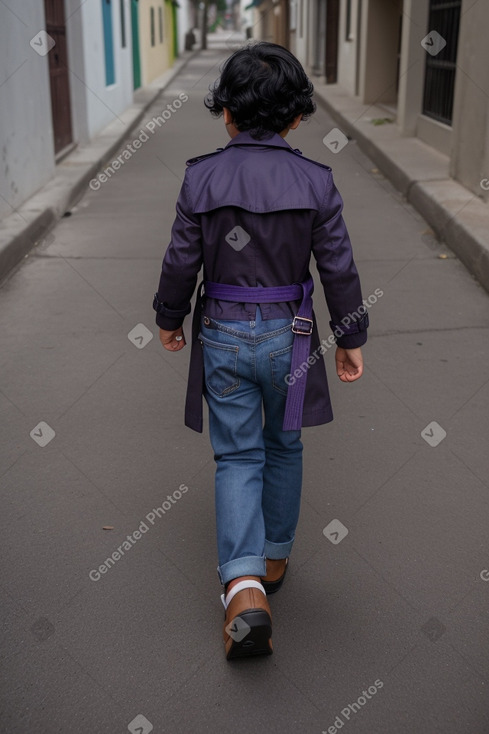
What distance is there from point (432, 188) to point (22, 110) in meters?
3.92

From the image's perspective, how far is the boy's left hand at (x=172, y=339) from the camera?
2.76 meters

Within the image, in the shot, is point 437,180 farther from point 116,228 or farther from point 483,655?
point 483,655

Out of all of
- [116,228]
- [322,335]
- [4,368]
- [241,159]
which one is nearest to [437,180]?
[116,228]

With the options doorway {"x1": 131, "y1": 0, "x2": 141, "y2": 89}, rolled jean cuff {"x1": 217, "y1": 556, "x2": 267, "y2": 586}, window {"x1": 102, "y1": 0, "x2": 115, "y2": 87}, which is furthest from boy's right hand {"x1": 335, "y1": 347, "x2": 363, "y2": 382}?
doorway {"x1": 131, "y1": 0, "x2": 141, "y2": 89}

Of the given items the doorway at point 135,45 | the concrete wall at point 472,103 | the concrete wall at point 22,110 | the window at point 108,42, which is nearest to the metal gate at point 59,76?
the concrete wall at point 22,110

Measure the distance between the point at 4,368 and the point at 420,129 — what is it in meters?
8.63

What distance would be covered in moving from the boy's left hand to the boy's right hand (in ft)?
1.60

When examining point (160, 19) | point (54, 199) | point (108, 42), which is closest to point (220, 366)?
point (54, 199)

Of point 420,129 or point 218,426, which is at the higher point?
point 218,426

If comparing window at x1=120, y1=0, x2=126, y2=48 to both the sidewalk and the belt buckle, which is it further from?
the belt buckle

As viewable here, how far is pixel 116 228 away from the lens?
823cm

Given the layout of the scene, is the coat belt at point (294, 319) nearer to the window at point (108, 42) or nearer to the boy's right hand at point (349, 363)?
the boy's right hand at point (349, 363)

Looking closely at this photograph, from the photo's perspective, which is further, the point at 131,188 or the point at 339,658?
the point at 131,188

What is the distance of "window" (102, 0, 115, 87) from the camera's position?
15.3 m
